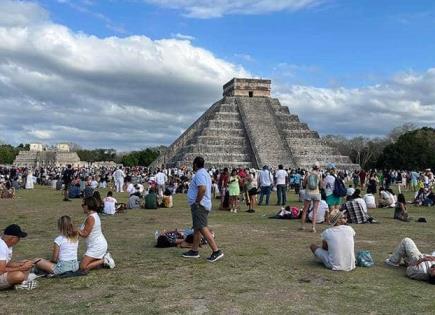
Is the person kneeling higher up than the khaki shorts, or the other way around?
the person kneeling

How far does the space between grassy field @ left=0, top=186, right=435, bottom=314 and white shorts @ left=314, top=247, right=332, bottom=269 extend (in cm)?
10

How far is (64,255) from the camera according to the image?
688 centimetres

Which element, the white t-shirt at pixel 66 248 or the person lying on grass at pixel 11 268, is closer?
the person lying on grass at pixel 11 268

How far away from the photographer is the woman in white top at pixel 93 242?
7062mm

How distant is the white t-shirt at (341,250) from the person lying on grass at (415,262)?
784 mm

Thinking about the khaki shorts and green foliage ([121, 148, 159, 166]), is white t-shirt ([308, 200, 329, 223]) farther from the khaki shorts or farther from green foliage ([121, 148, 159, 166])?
green foliage ([121, 148, 159, 166])

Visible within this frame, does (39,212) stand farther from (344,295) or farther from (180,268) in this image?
(344,295)

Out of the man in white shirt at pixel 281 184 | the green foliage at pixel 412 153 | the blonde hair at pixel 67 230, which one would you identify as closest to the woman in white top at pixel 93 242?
the blonde hair at pixel 67 230

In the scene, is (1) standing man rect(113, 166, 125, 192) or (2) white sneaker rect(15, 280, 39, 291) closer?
(2) white sneaker rect(15, 280, 39, 291)

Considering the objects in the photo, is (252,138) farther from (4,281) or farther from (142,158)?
(142,158)

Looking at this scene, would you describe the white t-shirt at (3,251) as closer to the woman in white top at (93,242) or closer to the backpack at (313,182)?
the woman in white top at (93,242)

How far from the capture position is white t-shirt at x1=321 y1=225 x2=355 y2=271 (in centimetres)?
721

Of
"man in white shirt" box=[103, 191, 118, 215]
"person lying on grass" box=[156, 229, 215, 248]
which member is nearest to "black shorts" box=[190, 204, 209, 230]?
"person lying on grass" box=[156, 229, 215, 248]

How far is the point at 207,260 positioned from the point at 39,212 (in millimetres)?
9687
